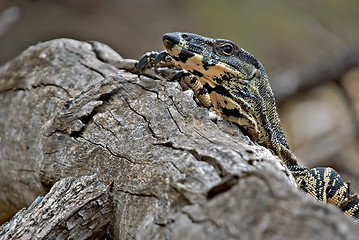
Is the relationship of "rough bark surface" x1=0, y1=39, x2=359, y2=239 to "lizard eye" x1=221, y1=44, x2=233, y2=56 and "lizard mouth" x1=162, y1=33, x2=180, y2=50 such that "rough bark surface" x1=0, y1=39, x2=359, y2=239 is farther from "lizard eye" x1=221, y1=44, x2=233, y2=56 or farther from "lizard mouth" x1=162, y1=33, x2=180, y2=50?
"lizard eye" x1=221, y1=44, x2=233, y2=56

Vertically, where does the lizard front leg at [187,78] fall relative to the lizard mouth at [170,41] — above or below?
below

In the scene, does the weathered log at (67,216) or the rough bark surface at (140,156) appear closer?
the rough bark surface at (140,156)

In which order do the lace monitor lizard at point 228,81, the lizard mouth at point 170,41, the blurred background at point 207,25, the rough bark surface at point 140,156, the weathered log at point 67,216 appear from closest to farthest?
the rough bark surface at point 140,156, the weathered log at point 67,216, the lizard mouth at point 170,41, the lace monitor lizard at point 228,81, the blurred background at point 207,25

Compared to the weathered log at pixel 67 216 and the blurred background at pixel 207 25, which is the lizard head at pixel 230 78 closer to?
the weathered log at pixel 67 216

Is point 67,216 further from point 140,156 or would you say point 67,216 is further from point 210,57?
point 210,57

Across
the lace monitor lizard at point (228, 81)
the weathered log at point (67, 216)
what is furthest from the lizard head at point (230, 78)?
the weathered log at point (67, 216)

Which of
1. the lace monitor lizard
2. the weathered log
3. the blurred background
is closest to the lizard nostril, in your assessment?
the lace monitor lizard

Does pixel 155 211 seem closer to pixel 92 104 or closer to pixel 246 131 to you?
pixel 92 104

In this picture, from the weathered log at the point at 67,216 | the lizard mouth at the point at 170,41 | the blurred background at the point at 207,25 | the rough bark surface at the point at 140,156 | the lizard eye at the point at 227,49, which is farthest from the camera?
the blurred background at the point at 207,25
